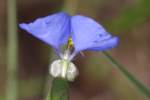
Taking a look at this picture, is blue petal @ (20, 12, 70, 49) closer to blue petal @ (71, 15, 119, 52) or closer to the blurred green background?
blue petal @ (71, 15, 119, 52)

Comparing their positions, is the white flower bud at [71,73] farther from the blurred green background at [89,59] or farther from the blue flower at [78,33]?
the blurred green background at [89,59]

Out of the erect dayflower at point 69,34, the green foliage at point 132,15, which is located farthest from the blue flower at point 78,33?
the green foliage at point 132,15

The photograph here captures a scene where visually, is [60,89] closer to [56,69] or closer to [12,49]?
[56,69]

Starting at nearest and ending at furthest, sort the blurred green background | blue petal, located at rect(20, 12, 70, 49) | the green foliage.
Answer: blue petal, located at rect(20, 12, 70, 49), the green foliage, the blurred green background

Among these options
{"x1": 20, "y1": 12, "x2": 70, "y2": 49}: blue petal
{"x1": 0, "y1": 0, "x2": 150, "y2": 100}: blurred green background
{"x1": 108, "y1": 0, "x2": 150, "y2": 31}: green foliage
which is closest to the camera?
{"x1": 20, "y1": 12, "x2": 70, "y2": 49}: blue petal

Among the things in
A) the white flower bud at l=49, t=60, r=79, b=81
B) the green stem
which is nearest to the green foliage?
the green stem

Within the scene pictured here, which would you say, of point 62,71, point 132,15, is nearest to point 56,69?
point 62,71

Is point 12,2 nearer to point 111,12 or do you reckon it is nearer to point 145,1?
point 145,1

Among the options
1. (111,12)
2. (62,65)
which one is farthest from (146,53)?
(62,65)
